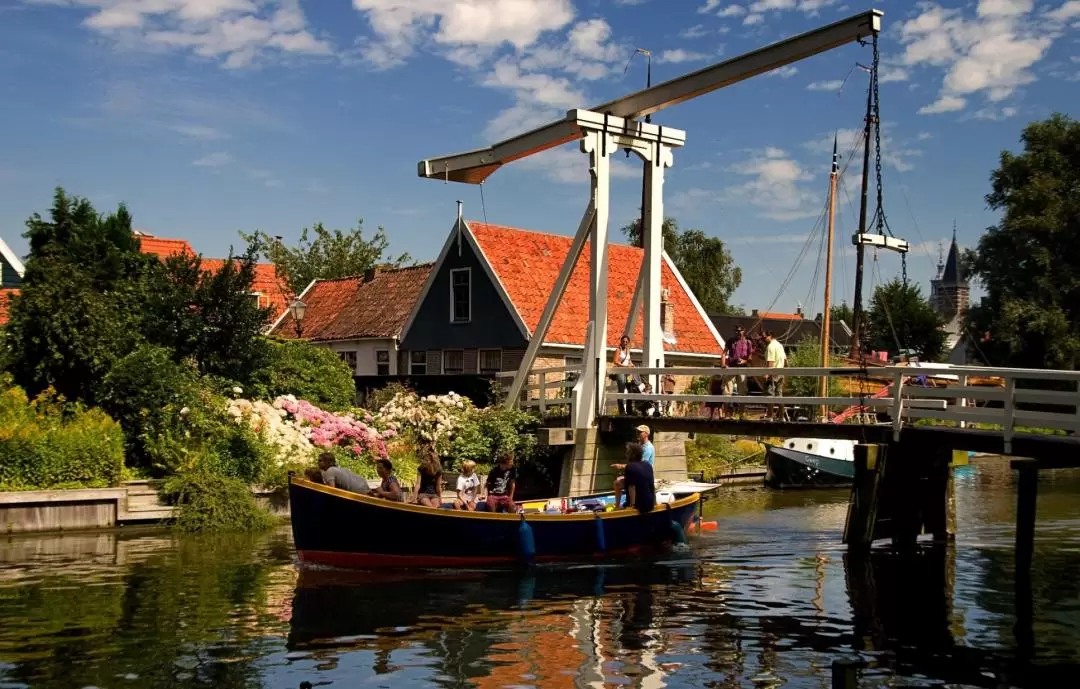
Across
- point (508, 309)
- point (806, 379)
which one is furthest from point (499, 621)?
point (806, 379)

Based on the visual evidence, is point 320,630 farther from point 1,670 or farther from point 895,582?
Answer: point 895,582

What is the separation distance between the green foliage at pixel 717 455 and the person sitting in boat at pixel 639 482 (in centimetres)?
1022

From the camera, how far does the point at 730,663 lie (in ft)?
33.7

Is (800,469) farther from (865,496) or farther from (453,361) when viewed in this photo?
(865,496)

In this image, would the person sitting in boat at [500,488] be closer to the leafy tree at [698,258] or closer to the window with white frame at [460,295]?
the window with white frame at [460,295]

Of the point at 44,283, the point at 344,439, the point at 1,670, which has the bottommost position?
the point at 1,670

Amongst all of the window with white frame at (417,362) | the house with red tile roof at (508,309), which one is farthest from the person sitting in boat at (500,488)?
the window with white frame at (417,362)

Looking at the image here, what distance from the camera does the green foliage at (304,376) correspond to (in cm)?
2338

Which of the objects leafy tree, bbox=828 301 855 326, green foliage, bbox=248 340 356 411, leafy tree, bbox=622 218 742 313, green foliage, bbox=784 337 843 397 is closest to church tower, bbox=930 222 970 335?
leafy tree, bbox=828 301 855 326

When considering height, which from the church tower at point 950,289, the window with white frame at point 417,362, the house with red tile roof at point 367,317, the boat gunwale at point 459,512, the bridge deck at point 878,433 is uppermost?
the church tower at point 950,289

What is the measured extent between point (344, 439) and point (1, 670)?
1206 centimetres

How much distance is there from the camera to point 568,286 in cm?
3195

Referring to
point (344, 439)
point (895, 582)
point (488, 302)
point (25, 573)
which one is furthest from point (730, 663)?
point (488, 302)

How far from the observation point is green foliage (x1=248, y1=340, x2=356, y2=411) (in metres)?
23.4
